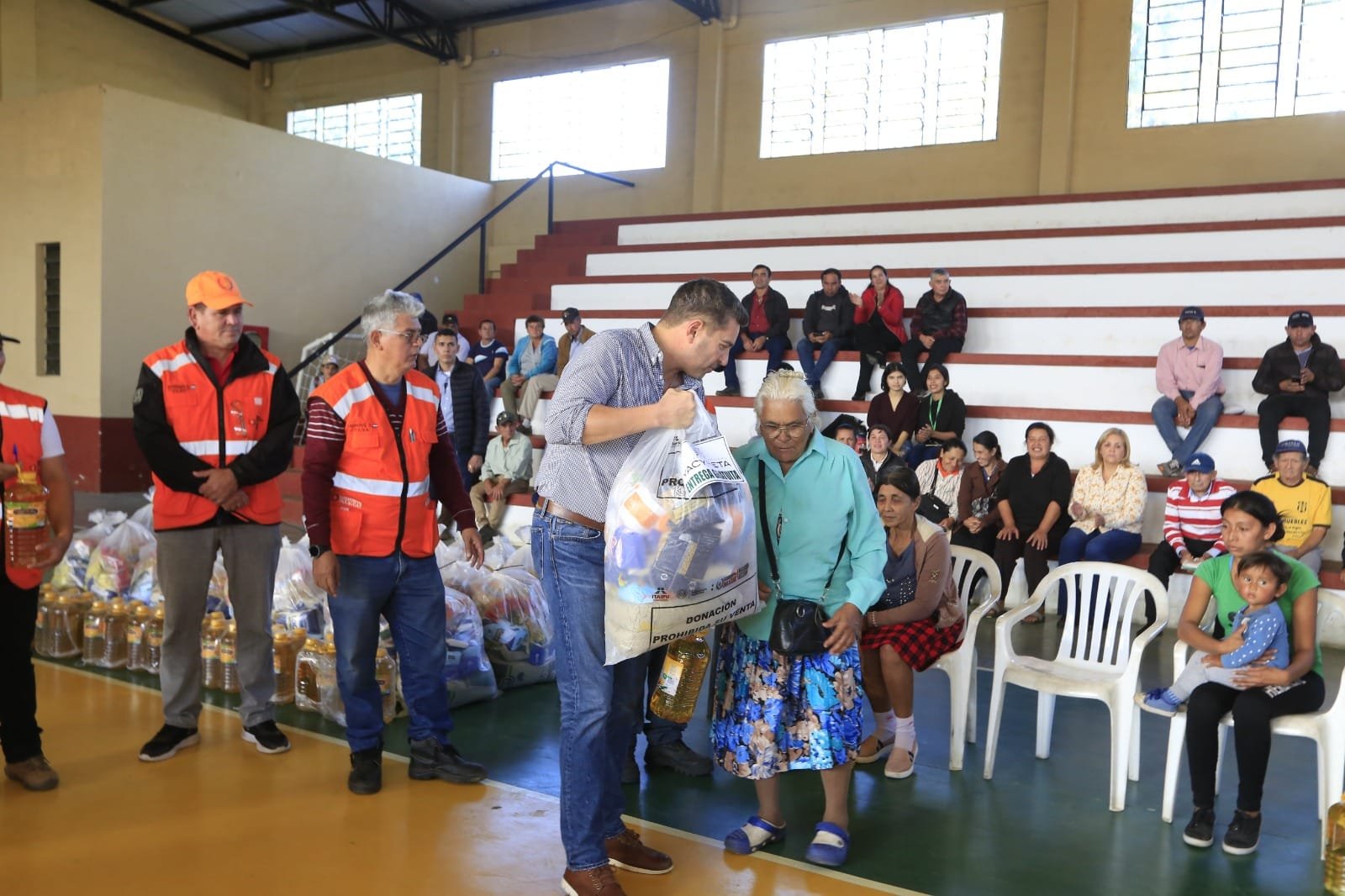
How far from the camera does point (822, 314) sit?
29.0 ft

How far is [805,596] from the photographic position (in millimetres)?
2893

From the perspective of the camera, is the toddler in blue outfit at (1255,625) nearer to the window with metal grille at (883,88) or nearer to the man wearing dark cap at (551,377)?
the man wearing dark cap at (551,377)

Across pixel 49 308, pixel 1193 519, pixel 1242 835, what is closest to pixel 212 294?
pixel 1242 835

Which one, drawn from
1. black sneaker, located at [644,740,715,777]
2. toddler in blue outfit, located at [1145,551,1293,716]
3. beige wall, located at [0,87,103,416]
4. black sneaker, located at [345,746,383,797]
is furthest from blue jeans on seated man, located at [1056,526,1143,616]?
beige wall, located at [0,87,103,416]

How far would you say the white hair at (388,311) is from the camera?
3344 millimetres

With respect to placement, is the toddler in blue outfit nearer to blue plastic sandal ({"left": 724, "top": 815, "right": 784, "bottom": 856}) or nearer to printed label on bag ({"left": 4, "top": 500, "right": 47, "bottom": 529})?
blue plastic sandal ({"left": 724, "top": 815, "right": 784, "bottom": 856})

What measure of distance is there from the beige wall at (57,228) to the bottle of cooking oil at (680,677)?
8900 mm

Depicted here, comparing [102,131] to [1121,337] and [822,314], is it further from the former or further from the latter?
[1121,337]

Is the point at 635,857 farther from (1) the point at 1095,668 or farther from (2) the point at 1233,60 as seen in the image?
(2) the point at 1233,60

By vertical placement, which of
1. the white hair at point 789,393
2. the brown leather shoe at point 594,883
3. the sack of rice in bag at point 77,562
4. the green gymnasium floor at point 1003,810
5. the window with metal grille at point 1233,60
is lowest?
the green gymnasium floor at point 1003,810

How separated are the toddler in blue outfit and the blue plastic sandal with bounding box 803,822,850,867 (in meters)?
1.23

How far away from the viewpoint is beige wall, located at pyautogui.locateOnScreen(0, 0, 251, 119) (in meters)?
13.5

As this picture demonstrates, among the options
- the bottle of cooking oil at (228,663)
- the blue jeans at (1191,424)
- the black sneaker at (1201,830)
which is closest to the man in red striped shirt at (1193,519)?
the blue jeans at (1191,424)

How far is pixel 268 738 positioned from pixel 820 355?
5972 millimetres
